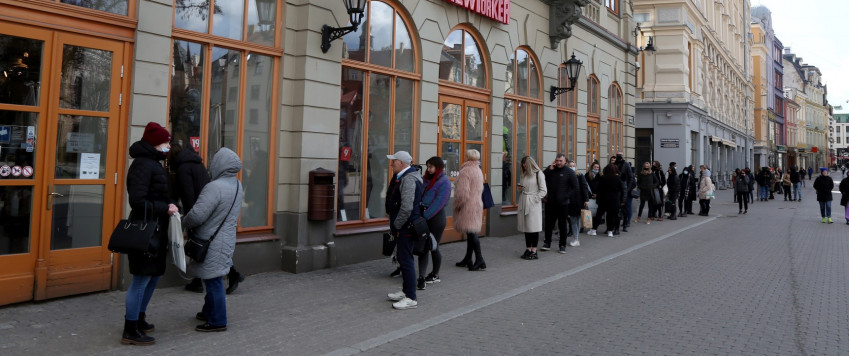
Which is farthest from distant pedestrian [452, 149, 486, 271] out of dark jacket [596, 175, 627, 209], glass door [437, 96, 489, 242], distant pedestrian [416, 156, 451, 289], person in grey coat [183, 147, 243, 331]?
dark jacket [596, 175, 627, 209]

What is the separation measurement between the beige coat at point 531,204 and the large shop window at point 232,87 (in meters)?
4.05

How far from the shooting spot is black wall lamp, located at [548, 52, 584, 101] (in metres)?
13.9

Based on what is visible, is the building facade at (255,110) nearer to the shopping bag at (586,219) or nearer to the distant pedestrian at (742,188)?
the shopping bag at (586,219)

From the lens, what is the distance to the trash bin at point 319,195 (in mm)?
8195

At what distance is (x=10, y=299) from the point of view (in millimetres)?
5852

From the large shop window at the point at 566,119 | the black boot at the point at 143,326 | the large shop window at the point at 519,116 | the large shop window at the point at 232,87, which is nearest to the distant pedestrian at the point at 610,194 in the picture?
the large shop window at the point at 519,116

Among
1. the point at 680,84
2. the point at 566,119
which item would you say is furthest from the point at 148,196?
the point at 680,84

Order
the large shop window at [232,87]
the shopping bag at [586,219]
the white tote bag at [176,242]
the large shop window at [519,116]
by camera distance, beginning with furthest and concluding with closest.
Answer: the large shop window at [519,116] < the shopping bag at [586,219] < the large shop window at [232,87] < the white tote bag at [176,242]

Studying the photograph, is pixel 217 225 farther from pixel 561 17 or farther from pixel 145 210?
pixel 561 17

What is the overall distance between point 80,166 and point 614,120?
51.2 ft

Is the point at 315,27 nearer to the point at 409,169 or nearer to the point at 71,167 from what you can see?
the point at 409,169

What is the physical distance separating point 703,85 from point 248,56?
32710 mm

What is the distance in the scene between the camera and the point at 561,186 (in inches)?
397

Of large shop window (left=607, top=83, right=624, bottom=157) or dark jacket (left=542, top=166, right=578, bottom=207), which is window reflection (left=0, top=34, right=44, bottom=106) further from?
large shop window (left=607, top=83, right=624, bottom=157)
